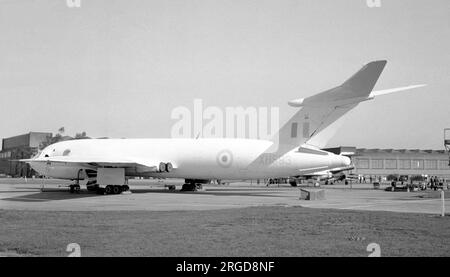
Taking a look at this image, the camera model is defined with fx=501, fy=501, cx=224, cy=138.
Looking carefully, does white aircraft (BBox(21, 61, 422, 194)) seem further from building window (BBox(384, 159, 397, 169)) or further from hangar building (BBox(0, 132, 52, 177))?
building window (BBox(384, 159, 397, 169))

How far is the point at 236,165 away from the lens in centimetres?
3353

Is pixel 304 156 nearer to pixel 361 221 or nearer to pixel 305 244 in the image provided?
pixel 361 221

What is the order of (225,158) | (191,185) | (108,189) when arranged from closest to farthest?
1. (108,189)
2. (225,158)
3. (191,185)

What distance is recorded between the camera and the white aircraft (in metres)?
28.4

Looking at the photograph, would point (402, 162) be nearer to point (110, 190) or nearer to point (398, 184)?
point (398, 184)

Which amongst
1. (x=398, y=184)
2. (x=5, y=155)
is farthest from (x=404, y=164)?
(x=5, y=155)

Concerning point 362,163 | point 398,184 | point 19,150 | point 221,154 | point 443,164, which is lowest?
point 398,184

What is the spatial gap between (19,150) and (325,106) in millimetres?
100814

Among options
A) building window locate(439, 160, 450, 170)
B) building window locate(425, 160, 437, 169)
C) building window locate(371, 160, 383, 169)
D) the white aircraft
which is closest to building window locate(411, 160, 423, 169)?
building window locate(425, 160, 437, 169)

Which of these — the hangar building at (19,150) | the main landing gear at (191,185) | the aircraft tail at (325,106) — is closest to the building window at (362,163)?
the hangar building at (19,150)

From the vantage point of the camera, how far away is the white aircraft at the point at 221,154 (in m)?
28.4

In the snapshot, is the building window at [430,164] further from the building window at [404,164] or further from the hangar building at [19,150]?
the hangar building at [19,150]

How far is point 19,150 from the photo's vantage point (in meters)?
115
